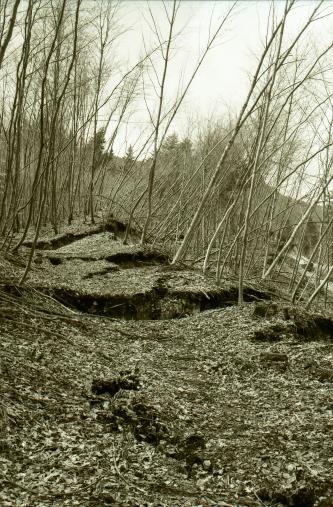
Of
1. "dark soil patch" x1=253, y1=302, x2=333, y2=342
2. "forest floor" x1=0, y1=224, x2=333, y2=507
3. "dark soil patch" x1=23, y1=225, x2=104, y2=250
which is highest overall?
"dark soil patch" x1=23, y1=225, x2=104, y2=250

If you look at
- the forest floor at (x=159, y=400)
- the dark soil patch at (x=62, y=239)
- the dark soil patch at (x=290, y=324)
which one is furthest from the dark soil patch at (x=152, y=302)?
the dark soil patch at (x=62, y=239)

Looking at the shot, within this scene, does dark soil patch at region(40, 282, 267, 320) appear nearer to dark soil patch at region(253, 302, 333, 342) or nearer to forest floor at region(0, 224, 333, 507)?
forest floor at region(0, 224, 333, 507)

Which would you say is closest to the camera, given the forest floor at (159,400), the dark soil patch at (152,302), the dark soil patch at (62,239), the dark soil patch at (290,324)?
the forest floor at (159,400)

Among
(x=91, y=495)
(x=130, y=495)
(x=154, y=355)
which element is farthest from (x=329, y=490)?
(x=154, y=355)

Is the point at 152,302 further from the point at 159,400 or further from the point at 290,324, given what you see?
the point at 159,400

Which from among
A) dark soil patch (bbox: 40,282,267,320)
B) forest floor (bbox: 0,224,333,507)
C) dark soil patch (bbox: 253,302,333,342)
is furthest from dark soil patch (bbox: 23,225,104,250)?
dark soil patch (bbox: 253,302,333,342)

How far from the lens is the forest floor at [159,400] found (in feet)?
8.37

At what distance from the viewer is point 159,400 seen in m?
3.68

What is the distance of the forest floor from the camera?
2.55 metres

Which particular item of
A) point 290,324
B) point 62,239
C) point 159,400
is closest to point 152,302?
point 290,324

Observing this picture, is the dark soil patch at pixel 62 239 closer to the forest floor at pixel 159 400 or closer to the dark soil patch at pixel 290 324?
the forest floor at pixel 159 400

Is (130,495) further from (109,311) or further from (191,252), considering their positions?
(191,252)

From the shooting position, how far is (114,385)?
12.0ft

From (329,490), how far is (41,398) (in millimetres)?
1966
